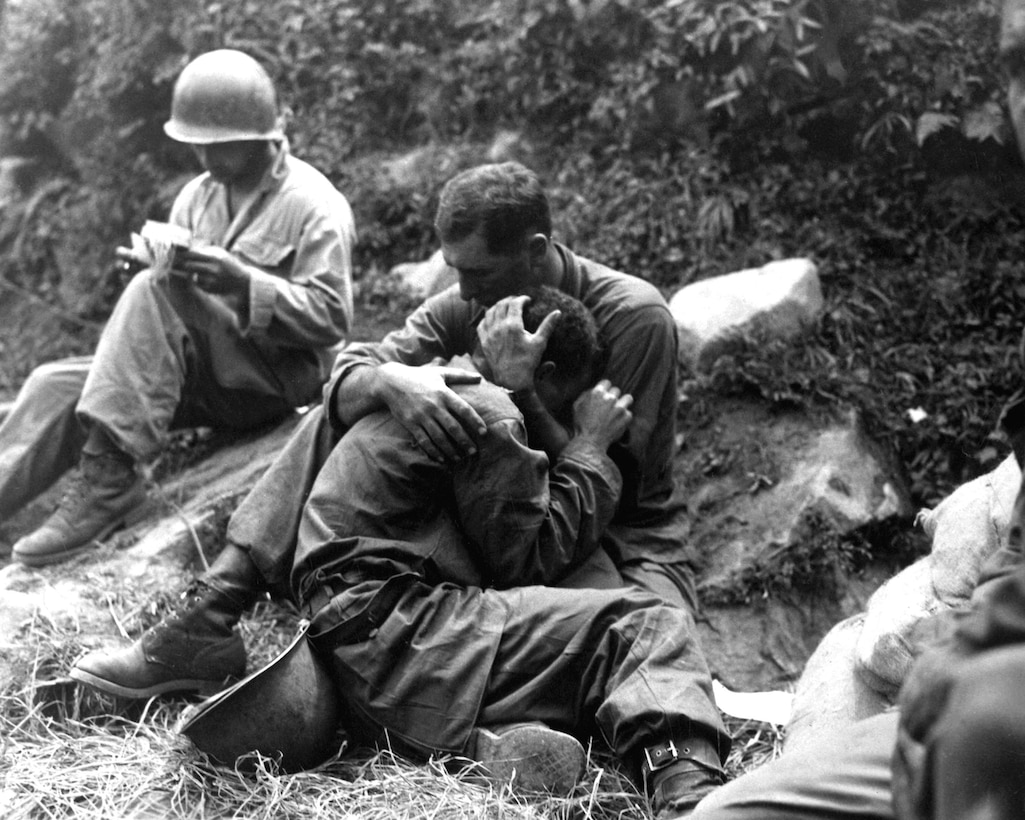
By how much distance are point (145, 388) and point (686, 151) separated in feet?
10.2

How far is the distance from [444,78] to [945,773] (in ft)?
23.1

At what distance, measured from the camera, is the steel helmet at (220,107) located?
228 inches

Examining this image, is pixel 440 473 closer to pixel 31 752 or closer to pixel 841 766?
pixel 31 752

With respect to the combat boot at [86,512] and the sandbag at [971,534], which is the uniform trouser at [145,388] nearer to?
the combat boot at [86,512]

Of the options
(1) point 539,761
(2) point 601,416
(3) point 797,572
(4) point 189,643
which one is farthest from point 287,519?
(3) point 797,572

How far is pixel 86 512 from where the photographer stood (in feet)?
18.1

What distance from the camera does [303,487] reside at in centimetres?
442

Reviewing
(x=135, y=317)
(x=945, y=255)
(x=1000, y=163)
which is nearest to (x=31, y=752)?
(x=135, y=317)

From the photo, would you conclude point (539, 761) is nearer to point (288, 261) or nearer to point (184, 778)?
point (184, 778)

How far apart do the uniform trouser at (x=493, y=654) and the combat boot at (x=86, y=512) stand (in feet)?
6.06

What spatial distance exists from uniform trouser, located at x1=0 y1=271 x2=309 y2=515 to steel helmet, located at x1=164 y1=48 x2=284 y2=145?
0.68 meters

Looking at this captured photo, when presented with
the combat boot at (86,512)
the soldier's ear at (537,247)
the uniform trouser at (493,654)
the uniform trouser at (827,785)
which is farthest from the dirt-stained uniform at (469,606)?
the combat boot at (86,512)

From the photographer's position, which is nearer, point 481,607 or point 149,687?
point 481,607

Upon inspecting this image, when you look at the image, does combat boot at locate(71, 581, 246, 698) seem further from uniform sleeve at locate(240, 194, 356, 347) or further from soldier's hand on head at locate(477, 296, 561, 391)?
uniform sleeve at locate(240, 194, 356, 347)
